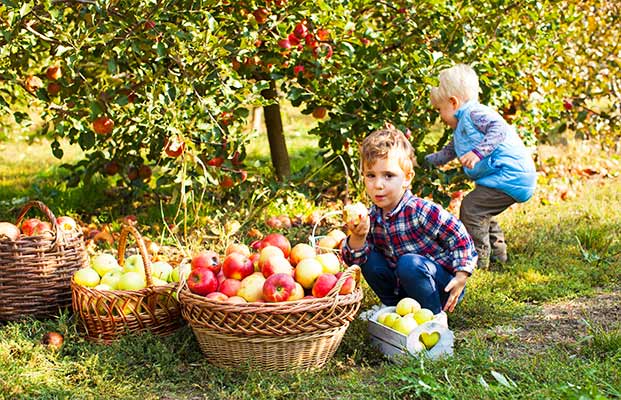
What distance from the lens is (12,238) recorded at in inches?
135

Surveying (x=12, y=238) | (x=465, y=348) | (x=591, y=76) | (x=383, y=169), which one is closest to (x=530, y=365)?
(x=465, y=348)

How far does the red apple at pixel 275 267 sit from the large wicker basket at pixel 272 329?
26cm

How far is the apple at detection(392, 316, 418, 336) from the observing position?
3129 millimetres

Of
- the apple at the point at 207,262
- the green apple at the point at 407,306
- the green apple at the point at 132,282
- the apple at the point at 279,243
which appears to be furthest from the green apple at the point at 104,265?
the green apple at the point at 407,306

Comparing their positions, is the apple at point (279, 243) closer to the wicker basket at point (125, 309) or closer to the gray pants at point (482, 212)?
the wicker basket at point (125, 309)

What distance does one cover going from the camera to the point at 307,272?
308cm

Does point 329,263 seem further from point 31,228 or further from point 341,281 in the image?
point 31,228

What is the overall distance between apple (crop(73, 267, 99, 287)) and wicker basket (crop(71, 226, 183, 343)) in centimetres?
4

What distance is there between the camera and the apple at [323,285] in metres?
2.99

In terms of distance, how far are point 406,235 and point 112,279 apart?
1.30 meters

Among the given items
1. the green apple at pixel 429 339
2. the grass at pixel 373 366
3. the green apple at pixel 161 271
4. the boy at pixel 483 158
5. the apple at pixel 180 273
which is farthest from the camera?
the boy at pixel 483 158

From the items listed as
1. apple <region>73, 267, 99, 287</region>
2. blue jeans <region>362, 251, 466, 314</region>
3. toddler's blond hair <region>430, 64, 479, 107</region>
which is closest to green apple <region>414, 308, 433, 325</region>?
blue jeans <region>362, 251, 466, 314</region>

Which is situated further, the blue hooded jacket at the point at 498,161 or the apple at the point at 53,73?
the apple at the point at 53,73

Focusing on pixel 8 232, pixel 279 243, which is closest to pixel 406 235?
pixel 279 243
